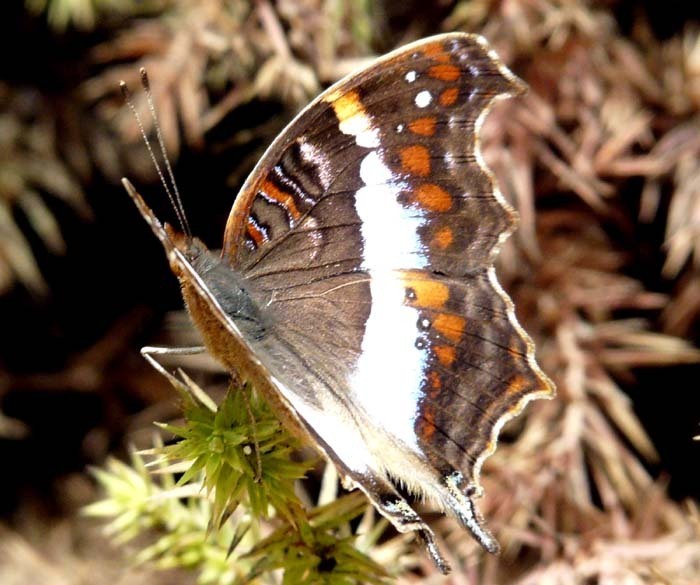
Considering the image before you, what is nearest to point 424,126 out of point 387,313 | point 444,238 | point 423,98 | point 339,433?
point 423,98

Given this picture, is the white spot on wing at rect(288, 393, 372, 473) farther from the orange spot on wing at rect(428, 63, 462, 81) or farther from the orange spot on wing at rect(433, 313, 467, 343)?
the orange spot on wing at rect(428, 63, 462, 81)

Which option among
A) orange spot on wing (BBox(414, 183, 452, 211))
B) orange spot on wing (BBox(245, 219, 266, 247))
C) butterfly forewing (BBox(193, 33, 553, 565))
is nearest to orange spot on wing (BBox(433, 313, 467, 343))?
butterfly forewing (BBox(193, 33, 553, 565))

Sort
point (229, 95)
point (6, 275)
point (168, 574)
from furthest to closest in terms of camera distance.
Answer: point (168, 574) → point (6, 275) → point (229, 95)

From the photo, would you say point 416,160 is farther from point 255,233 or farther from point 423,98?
point 255,233

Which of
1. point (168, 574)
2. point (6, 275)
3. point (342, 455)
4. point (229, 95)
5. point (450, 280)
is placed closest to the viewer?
point (342, 455)

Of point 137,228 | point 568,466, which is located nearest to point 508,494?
point 568,466

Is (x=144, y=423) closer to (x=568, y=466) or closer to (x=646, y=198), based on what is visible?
(x=568, y=466)
